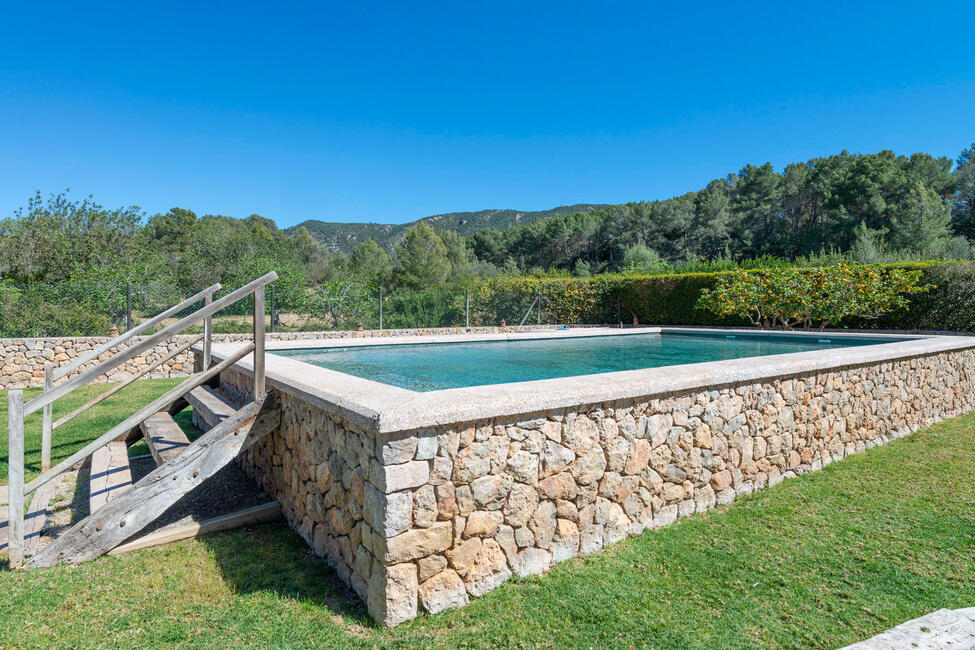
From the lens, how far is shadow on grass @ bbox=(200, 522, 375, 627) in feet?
8.47

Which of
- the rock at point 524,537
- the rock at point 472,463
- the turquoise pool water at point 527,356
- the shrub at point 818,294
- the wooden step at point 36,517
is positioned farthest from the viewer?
the shrub at point 818,294

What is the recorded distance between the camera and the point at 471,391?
2.87 meters

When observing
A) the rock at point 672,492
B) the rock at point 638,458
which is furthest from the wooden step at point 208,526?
the rock at point 672,492

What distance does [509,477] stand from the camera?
272cm

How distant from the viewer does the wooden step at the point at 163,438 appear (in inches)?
150

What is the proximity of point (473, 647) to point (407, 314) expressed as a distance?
1214cm

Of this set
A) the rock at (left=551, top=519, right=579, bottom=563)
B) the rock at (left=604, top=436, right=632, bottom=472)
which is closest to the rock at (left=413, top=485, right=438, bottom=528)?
the rock at (left=551, top=519, right=579, bottom=563)

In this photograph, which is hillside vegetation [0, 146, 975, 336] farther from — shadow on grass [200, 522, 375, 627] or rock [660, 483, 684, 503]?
rock [660, 483, 684, 503]

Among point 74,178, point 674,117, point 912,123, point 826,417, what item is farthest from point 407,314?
point 912,123

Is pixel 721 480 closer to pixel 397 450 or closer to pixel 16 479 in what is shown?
pixel 397 450

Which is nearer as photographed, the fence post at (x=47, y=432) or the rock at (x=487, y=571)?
the rock at (x=487, y=571)

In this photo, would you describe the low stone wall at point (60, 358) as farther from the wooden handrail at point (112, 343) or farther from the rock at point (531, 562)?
the rock at point (531, 562)

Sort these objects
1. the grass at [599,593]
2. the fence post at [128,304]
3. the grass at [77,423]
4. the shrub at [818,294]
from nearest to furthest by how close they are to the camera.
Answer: the grass at [599,593] → the grass at [77,423] → the fence post at [128,304] → the shrub at [818,294]

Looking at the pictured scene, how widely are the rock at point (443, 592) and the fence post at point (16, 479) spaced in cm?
219
